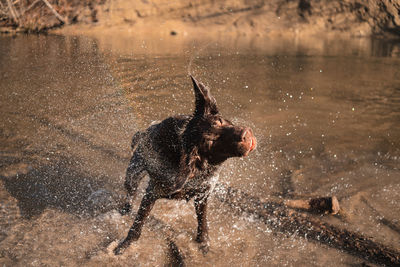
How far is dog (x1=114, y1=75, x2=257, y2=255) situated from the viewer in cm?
262

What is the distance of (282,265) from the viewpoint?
340 cm

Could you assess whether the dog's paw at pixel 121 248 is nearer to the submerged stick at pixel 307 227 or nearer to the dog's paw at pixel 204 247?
the dog's paw at pixel 204 247

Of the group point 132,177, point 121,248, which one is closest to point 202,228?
point 121,248

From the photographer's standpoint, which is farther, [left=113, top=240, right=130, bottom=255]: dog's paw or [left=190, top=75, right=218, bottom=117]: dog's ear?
[left=113, top=240, right=130, bottom=255]: dog's paw

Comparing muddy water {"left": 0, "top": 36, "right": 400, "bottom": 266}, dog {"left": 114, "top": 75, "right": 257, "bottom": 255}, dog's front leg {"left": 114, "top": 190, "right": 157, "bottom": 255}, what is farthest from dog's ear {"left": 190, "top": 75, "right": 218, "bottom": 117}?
dog's front leg {"left": 114, "top": 190, "right": 157, "bottom": 255}

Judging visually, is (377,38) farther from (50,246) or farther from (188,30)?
(50,246)

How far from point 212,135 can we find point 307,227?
1.83 metres

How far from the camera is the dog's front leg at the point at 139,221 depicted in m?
3.23

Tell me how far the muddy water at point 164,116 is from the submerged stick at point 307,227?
0.34 feet

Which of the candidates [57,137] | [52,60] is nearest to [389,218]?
[57,137]

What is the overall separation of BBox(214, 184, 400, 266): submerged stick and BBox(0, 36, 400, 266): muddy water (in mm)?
104

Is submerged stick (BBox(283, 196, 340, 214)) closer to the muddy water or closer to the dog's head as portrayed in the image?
the muddy water

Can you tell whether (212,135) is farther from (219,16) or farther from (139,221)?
(219,16)

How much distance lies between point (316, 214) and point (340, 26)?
50.1 feet
